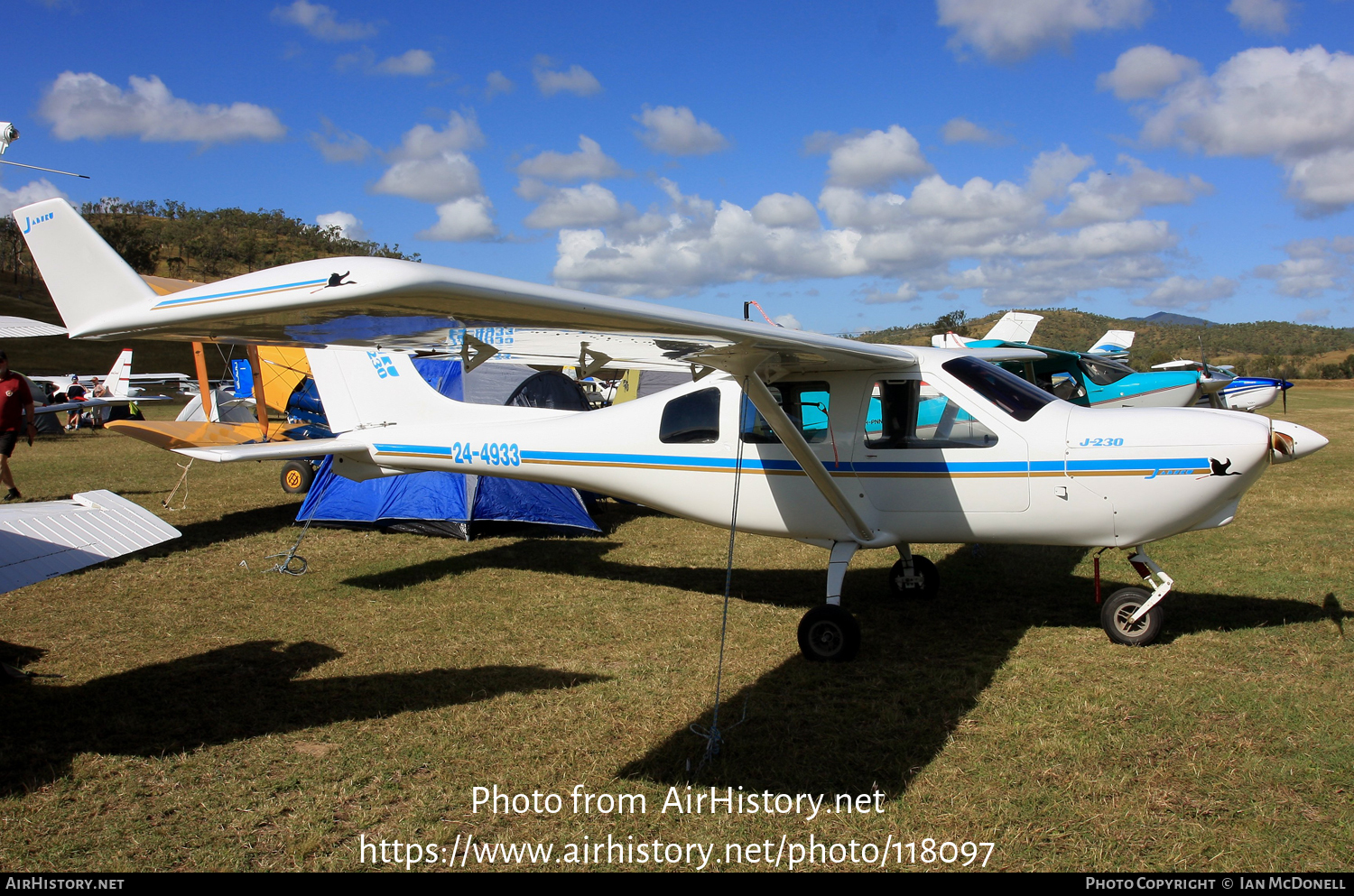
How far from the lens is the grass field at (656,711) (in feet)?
11.1

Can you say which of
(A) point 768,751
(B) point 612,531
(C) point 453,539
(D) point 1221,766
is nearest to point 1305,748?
(D) point 1221,766

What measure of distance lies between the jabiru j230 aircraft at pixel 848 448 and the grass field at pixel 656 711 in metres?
0.77

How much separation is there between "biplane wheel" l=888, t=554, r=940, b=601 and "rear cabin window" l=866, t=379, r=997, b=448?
5.37ft

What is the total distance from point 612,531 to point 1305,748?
7308 mm

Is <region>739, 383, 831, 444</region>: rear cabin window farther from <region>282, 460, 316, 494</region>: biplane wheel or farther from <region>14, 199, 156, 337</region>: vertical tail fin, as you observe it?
<region>282, 460, 316, 494</region>: biplane wheel

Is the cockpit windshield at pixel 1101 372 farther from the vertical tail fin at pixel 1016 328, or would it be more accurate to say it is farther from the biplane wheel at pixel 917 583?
the biplane wheel at pixel 917 583

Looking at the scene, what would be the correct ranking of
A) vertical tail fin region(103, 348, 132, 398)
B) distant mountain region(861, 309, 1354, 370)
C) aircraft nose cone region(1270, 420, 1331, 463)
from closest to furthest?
aircraft nose cone region(1270, 420, 1331, 463)
vertical tail fin region(103, 348, 132, 398)
distant mountain region(861, 309, 1354, 370)

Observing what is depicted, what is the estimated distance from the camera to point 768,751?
4059mm

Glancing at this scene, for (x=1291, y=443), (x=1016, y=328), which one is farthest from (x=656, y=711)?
(x=1016, y=328)

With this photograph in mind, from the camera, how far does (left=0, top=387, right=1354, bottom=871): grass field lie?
11.1 ft

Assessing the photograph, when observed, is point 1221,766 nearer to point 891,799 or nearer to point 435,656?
point 891,799

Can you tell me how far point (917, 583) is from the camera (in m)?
6.98

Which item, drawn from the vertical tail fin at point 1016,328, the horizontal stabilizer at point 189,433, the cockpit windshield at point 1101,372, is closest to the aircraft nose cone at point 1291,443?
the horizontal stabilizer at point 189,433

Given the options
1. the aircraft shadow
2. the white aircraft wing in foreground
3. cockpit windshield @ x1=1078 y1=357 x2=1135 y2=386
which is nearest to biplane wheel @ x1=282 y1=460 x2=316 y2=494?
the white aircraft wing in foreground
